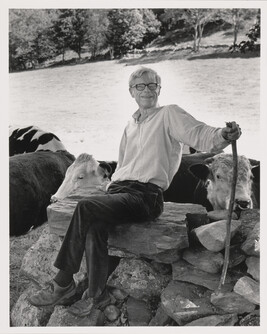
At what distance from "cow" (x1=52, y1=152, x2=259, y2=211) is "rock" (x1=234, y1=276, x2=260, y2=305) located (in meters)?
0.56

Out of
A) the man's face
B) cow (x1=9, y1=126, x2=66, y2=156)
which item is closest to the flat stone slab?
the man's face

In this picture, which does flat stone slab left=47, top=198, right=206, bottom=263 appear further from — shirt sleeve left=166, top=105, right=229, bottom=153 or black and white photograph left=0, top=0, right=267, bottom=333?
shirt sleeve left=166, top=105, right=229, bottom=153

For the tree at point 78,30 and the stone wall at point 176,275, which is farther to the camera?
the tree at point 78,30

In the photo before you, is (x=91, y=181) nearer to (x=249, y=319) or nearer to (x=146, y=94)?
(x=146, y=94)

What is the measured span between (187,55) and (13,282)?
180cm

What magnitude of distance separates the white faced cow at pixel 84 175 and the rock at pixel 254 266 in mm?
1107

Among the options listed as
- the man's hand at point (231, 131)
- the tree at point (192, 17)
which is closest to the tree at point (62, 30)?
the tree at point (192, 17)

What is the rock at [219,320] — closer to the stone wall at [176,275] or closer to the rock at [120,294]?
the stone wall at [176,275]

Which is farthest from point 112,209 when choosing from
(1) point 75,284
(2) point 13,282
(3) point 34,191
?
(3) point 34,191

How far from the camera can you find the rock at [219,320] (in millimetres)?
2057

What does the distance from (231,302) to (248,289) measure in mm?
102

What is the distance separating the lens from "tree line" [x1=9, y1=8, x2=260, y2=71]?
2.57 meters

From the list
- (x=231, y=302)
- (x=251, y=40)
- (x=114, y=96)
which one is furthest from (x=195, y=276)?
(x=251, y=40)

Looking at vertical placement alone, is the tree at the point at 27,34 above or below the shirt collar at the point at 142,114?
above
